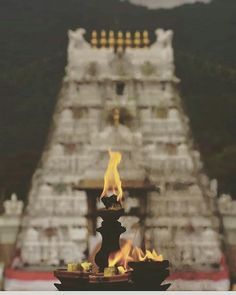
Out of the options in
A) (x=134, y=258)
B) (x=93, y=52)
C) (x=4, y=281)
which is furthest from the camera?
(x=93, y=52)

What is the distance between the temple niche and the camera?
593 cm

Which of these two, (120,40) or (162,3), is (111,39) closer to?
(120,40)

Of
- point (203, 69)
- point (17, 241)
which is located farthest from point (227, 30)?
point (17, 241)

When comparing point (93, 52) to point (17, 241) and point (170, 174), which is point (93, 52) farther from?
point (17, 241)

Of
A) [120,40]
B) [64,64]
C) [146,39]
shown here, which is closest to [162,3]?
[146,39]

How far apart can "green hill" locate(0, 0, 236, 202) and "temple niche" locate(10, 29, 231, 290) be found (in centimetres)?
11

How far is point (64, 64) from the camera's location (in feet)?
20.4

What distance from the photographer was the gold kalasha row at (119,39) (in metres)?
6.23

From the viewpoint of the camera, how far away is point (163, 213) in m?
6.00

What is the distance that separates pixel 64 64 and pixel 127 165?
3.68ft

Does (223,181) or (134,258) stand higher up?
(223,181)

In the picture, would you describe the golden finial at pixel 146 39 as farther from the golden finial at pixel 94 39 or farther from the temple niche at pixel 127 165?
the golden finial at pixel 94 39

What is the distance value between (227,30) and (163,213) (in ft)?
5.89

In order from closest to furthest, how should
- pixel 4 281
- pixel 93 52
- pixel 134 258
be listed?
1. pixel 134 258
2. pixel 4 281
3. pixel 93 52
